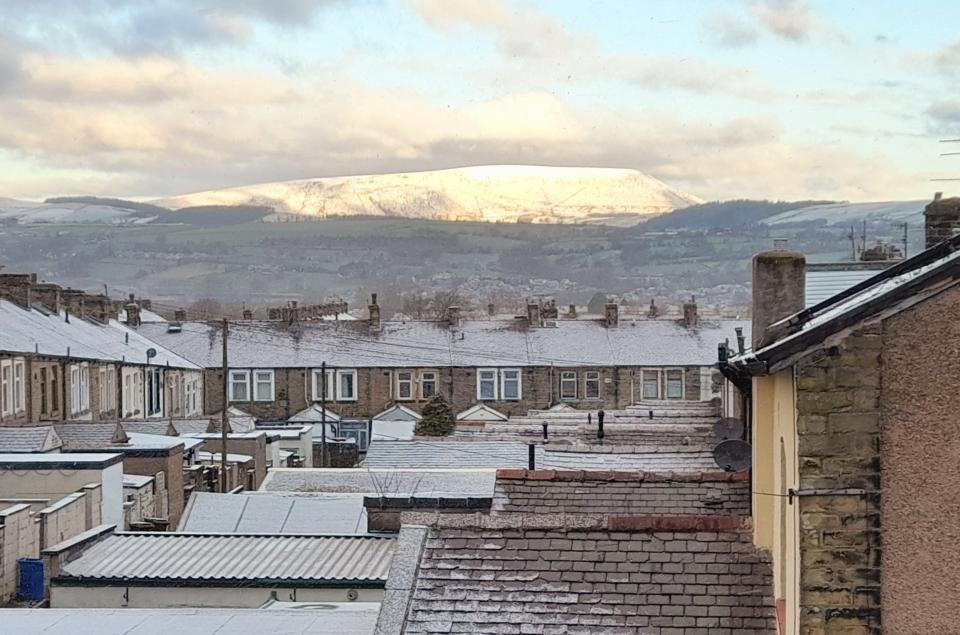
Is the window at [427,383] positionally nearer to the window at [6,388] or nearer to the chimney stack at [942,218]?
the window at [6,388]

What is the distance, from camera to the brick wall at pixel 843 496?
747 cm

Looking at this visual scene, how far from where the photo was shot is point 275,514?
22.5 meters

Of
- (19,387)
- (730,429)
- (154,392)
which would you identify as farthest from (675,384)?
(730,429)

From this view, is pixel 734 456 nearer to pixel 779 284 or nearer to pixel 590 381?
pixel 779 284

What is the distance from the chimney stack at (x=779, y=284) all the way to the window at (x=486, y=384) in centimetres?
4595

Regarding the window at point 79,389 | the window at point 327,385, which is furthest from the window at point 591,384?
the window at point 79,389

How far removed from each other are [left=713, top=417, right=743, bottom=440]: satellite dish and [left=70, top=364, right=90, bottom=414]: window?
31.0 meters

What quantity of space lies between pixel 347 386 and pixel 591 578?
5061 centimetres

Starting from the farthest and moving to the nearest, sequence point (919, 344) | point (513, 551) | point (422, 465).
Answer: point (422, 465), point (513, 551), point (919, 344)

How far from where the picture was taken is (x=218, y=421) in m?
47.8

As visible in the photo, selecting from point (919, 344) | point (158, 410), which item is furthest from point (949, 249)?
point (158, 410)

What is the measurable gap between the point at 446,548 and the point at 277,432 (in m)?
36.5

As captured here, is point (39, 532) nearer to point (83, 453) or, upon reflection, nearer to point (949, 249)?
point (83, 453)

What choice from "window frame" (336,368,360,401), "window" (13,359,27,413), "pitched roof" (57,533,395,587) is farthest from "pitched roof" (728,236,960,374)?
"window frame" (336,368,360,401)
